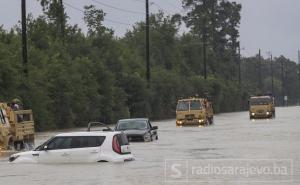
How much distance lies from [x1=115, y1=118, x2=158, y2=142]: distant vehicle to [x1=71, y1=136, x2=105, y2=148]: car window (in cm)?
1266

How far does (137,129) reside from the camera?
114ft

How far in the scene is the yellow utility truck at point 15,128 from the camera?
2777cm

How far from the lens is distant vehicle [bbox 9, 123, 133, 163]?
68.5 ft

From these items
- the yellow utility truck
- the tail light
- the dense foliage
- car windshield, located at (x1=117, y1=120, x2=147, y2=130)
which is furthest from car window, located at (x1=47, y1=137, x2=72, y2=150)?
the dense foliage

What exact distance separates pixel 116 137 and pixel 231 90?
104 m

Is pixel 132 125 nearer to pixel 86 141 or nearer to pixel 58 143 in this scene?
pixel 58 143

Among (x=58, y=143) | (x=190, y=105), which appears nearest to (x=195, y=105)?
(x=190, y=105)

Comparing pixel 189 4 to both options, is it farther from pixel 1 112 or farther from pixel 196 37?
pixel 1 112

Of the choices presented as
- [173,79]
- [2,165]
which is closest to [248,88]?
[173,79]

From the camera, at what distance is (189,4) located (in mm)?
135500

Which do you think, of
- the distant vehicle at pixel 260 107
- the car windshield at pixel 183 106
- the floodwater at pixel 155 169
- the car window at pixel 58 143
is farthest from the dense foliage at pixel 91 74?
the car window at pixel 58 143

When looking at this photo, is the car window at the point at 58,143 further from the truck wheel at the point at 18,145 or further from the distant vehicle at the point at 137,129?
the distant vehicle at the point at 137,129

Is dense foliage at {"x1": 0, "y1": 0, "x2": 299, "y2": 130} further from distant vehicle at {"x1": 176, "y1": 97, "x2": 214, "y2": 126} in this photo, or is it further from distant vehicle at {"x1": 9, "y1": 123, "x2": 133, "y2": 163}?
distant vehicle at {"x1": 9, "y1": 123, "x2": 133, "y2": 163}

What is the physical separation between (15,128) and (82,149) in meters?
8.69
